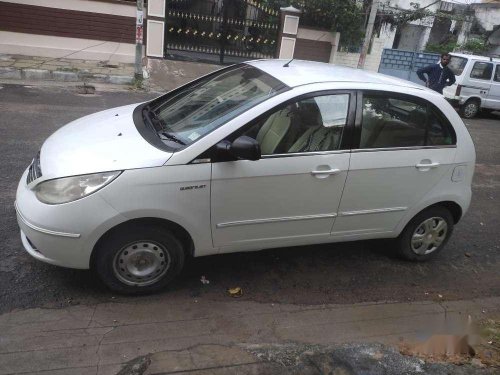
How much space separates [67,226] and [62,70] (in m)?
9.41

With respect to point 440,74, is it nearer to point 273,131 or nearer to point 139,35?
point 139,35

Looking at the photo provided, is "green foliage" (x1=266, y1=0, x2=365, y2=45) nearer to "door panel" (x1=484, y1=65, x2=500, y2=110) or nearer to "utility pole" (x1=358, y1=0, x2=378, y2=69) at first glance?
"utility pole" (x1=358, y1=0, x2=378, y2=69)

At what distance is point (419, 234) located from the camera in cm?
443

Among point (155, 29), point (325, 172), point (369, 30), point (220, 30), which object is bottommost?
point (155, 29)

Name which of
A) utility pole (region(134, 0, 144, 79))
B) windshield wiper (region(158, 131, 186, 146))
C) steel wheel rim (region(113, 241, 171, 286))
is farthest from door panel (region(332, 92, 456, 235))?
utility pole (region(134, 0, 144, 79))

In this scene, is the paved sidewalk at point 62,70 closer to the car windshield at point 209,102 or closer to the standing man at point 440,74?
the standing man at point 440,74

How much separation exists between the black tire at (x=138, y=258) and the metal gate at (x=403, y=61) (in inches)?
628

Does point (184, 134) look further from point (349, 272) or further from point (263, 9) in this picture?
point (263, 9)

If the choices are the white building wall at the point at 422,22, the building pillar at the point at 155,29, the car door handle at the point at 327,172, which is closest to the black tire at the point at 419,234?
the car door handle at the point at 327,172

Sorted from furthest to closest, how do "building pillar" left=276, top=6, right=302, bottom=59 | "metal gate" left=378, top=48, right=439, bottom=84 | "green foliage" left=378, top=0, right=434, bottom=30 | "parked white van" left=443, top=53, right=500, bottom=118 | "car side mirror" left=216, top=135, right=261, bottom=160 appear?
"green foliage" left=378, top=0, right=434, bottom=30
"metal gate" left=378, top=48, right=439, bottom=84
"building pillar" left=276, top=6, right=302, bottom=59
"parked white van" left=443, top=53, right=500, bottom=118
"car side mirror" left=216, top=135, right=261, bottom=160

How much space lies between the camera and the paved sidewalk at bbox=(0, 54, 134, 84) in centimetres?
1086

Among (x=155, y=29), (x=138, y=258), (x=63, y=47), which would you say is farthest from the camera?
(x=155, y=29)

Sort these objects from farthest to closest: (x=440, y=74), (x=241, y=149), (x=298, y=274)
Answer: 1. (x=440, y=74)
2. (x=298, y=274)
3. (x=241, y=149)

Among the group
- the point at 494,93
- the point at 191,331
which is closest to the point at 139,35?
the point at 191,331
